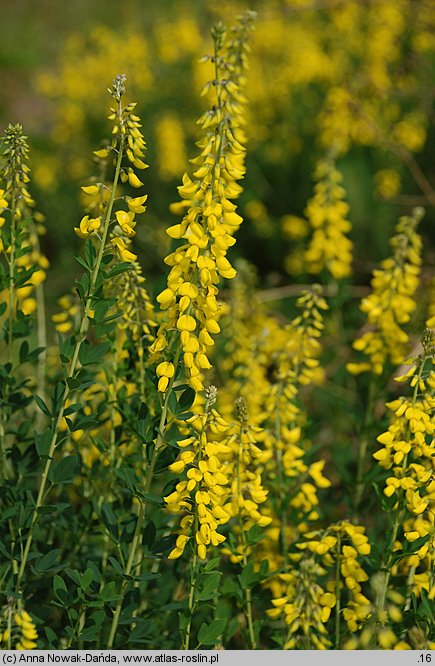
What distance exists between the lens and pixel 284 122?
24.1 ft

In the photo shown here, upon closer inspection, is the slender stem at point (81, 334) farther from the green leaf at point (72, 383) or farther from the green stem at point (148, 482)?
the green stem at point (148, 482)

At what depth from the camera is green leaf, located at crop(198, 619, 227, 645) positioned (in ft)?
7.58

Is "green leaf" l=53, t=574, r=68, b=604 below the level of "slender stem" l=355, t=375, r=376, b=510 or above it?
below

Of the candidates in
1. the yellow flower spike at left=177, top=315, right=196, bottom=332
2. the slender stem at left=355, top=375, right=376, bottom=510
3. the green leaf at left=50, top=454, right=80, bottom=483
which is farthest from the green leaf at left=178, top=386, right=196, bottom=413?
the slender stem at left=355, top=375, right=376, bottom=510

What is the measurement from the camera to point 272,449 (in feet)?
9.28

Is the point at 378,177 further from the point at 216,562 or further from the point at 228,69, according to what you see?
the point at 216,562

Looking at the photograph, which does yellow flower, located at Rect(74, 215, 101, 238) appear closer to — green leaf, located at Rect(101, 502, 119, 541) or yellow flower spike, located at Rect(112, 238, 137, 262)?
yellow flower spike, located at Rect(112, 238, 137, 262)

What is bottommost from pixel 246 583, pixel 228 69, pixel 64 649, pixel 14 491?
pixel 64 649

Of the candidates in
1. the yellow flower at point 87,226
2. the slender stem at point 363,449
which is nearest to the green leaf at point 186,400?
the yellow flower at point 87,226

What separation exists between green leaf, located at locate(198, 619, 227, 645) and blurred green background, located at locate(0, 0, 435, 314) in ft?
10.6

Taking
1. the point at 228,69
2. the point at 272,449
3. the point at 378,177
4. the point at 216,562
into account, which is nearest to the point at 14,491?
the point at 216,562

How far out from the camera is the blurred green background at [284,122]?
609 cm

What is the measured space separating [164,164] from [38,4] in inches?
424

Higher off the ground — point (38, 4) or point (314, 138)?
point (38, 4)
